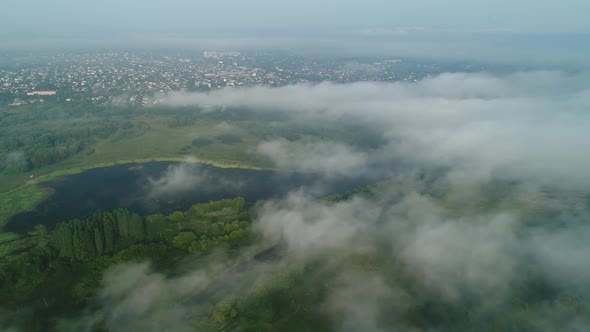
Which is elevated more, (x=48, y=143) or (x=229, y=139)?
(x=229, y=139)

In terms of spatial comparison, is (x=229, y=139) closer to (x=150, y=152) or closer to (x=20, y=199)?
(x=150, y=152)

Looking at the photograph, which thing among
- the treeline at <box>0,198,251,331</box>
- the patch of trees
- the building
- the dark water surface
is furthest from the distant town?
the treeline at <box>0,198,251,331</box>

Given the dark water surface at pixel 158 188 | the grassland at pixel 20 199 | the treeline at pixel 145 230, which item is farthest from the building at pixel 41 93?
the treeline at pixel 145 230

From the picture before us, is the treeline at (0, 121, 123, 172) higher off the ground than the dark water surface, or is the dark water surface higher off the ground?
the treeline at (0, 121, 123, 172)

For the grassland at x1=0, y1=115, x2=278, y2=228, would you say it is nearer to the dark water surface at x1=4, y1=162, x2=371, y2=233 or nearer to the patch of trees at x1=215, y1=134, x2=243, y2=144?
the patch of trees at x1=215, y1=134, x2=243, y2=144

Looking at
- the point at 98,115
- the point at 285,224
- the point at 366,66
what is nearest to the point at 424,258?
the point at 285,224

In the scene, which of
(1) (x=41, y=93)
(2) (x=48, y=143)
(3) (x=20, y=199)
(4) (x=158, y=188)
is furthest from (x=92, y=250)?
(1) (x=41, y=93)
